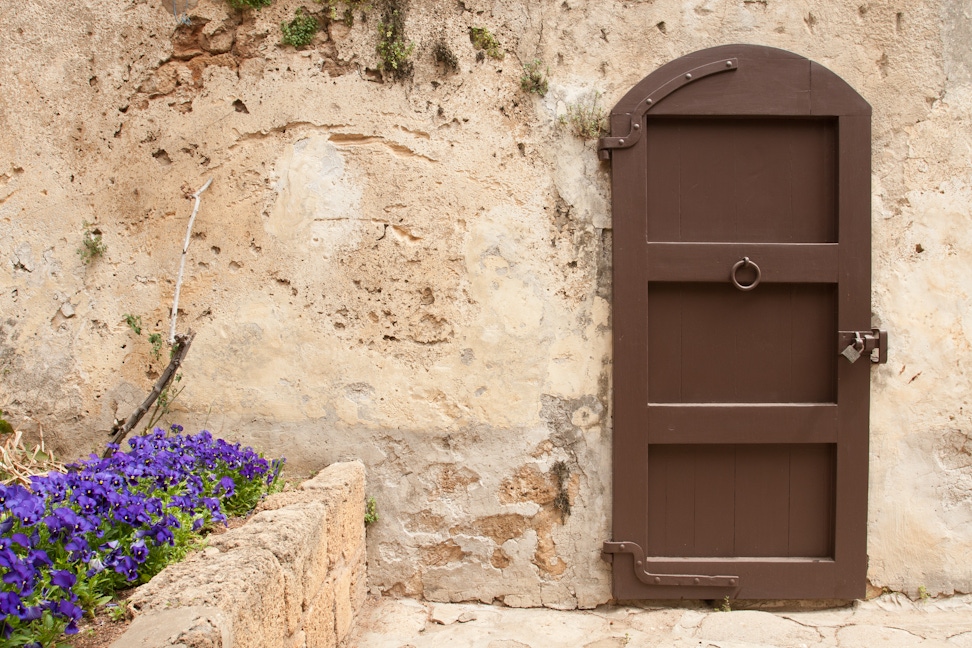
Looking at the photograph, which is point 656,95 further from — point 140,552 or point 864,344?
point 140,552

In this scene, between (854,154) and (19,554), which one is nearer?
(19,554)

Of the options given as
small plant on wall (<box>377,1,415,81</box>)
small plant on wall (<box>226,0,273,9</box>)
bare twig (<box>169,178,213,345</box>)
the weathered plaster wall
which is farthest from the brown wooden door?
bare twig (<box>169,178,213,345</box>)

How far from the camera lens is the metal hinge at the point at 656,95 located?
258cm

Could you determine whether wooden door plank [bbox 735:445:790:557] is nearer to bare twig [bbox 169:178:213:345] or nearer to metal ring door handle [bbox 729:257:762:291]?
metal ring door handle [bbox 729:257:762:291]

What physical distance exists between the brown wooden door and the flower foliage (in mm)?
1472

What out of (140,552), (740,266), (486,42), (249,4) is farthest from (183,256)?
(740,266)

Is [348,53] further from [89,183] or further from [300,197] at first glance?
[89,183]

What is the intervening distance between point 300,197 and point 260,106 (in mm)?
386

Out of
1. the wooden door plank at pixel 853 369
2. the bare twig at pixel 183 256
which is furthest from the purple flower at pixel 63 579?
the wooden door plank at pixel 853 369

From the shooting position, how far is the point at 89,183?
2699 millimetres

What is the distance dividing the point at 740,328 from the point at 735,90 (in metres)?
0.90

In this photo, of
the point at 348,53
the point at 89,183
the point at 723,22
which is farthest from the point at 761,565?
the point at 89,183

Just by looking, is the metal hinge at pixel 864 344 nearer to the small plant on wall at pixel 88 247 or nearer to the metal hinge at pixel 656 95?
the metal hinge at pixel 656 95

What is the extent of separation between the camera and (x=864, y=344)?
2582 millimetres
